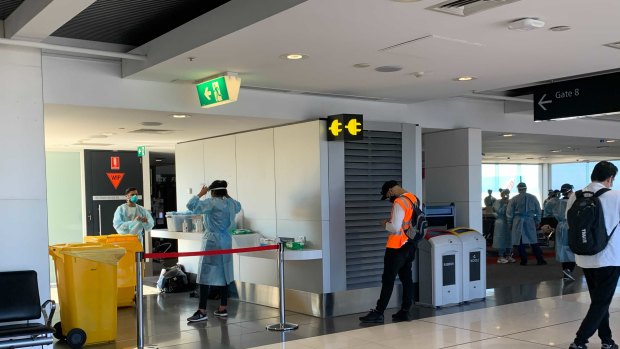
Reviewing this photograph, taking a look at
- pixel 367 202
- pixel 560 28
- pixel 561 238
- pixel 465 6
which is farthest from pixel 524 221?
pixel 465 6

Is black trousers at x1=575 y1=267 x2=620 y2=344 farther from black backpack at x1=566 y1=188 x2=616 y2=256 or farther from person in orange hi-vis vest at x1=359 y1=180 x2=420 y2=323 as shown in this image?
person in orange hi-vis vest at x1=359 y1=180 x2=420 y2=323

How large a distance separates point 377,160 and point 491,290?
2.58m

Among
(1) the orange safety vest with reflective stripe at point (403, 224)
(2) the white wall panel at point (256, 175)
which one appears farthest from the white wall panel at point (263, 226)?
(1) the orange safety vest with reflective stripe at point (403, 224)

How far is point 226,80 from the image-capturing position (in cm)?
574

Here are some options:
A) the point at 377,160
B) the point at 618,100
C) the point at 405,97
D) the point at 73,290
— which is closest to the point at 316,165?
the point at 377,160

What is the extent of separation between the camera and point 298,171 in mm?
7262

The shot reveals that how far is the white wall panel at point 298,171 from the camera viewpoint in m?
7.03

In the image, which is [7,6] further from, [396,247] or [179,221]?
[179,221]

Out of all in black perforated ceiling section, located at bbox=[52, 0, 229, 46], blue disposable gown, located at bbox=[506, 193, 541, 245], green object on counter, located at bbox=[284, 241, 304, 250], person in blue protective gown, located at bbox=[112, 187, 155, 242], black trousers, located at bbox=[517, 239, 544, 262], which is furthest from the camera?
blue disposable gown, located at bbox=[506, 193, 541, 245]

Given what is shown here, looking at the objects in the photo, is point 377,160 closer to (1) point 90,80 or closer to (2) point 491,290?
(2) point 491,290

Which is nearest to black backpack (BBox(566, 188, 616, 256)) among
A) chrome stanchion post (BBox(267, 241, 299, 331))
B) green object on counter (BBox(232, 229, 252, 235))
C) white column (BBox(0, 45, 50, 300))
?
chrome stanchion post (BBox(267, 241, 299, 331))

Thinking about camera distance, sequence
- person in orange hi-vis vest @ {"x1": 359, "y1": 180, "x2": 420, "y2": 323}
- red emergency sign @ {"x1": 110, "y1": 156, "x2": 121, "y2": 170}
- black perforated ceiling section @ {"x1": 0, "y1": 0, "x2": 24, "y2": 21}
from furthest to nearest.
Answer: red emergency sign @ {"x1": 110, "y1": 156, "x2": 121, "y2": 170} < person in orange hi-vis vest @ {"x1": 359, "y1": 180, "x2": 420, "y2": 323} < black perforated ceiling section @ {"x1": 0, "y1": 0, "x2": 24, "y2": 21}

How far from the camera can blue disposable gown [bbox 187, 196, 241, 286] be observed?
273 inches

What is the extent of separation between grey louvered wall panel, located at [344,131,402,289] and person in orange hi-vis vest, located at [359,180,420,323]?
0.63 m
